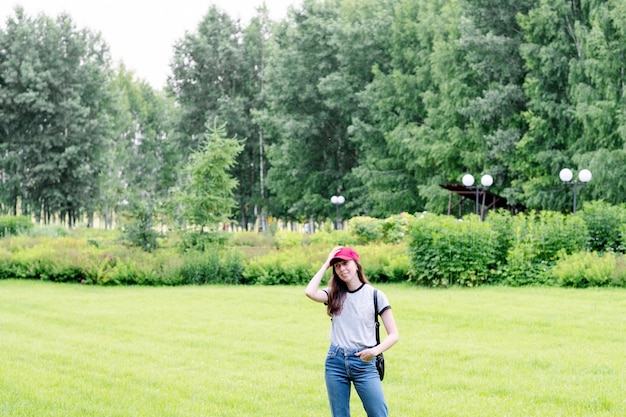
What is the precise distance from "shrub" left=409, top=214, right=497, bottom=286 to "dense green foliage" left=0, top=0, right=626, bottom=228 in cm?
709

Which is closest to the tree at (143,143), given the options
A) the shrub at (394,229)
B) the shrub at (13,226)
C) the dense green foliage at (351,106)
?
the dense green foliage at (351,106)

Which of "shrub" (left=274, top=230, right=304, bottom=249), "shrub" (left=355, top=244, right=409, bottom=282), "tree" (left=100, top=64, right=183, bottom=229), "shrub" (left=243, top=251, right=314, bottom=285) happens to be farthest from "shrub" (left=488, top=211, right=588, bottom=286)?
"tree" (left=100, top=64, right=183, bottom=229)

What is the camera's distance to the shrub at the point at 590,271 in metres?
16.0

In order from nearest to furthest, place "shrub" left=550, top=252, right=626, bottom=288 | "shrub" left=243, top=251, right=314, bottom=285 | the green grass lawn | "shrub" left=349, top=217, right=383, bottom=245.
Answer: the green grass lawn < "shrub" left=550, top=252, right=626, bottom=288 < "shrub" left=243, top=251, right=314, bottom=285 < "shrub" left=349, top=217, right=383, bottom=245

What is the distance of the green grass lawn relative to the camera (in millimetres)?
7461

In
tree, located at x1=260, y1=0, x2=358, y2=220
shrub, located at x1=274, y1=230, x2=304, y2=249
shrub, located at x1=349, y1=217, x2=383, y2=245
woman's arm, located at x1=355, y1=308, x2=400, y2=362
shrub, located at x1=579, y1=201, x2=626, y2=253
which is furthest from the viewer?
tree, located at x1=260, y1=0, x2=358, y2=220

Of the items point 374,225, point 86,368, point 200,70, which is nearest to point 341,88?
point 200,70

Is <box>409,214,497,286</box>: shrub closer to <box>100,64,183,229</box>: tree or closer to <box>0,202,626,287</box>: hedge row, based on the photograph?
<box>0,202,626,287</box>: hedge row

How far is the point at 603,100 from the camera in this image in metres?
30.4

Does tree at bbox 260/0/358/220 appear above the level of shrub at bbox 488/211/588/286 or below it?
above

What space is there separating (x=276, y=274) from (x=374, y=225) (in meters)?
6.06

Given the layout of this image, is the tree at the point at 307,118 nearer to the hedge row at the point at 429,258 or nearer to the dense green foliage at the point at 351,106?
the dense green foliage at the point at 351,106

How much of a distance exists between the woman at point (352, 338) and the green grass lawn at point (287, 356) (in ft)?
6.65

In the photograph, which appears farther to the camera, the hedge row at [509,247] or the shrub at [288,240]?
the shrub at [288,240]
